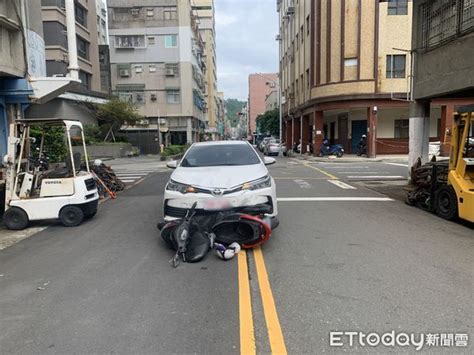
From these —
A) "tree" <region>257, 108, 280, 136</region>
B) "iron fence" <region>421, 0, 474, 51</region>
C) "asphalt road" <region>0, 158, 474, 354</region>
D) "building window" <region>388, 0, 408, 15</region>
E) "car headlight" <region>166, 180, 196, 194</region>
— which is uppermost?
"building window" <region>388, 0, 408, 15</region>

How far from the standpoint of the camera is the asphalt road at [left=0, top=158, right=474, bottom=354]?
3.68 m

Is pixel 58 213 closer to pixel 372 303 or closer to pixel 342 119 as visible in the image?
pixel 372 303

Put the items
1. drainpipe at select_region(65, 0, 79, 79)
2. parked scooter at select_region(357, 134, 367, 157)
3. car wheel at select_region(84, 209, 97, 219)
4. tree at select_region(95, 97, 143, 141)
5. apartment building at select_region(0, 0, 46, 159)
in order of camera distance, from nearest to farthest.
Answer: car wheel at select_region(84, 209, 97, 219), apartment building at select_region(0, 0, 46, 159), drainpipe at select_region(65, 0, 79, 79), parked scooter at select_region(357, 134, 367, 157), tree at select_region(95, 97, 143, 141)

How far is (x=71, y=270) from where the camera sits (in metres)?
5.55

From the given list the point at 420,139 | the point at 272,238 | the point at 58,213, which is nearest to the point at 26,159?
the point at 58,213

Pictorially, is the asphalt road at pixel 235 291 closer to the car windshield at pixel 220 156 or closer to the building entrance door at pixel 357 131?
the car windshield at pixel 220 156

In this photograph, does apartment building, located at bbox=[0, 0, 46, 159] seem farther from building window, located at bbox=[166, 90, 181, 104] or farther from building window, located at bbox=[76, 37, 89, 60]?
building window, located at bbox=[166, 90, 181, 104]

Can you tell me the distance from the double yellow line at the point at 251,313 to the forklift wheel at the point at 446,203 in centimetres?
500

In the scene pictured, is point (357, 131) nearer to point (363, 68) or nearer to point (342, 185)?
point (363, 68)

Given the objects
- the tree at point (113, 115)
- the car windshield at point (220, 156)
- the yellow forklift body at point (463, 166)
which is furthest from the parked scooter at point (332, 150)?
the car windshield at point (220, 156)

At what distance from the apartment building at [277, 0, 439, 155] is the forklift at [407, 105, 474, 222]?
20453 millimetres

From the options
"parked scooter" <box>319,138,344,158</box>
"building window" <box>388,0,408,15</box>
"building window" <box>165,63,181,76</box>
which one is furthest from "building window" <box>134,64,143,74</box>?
"building window" <box>388,0,408,15</box>

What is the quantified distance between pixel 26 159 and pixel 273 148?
3234 centimetres

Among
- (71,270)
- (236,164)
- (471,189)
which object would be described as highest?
(236,164)
